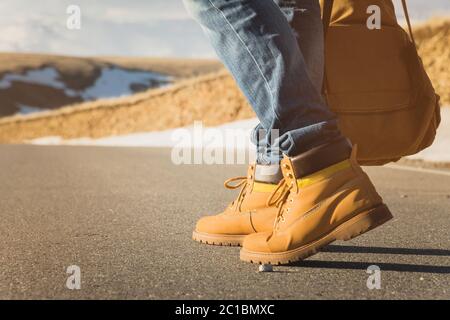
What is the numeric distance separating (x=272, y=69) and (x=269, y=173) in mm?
531

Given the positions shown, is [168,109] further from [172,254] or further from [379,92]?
[379,92]

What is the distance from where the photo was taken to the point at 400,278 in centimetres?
246

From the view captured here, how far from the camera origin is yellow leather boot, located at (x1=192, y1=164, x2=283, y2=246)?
2.90 metres

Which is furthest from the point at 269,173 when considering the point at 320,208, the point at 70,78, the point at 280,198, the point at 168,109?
the point at 70,78

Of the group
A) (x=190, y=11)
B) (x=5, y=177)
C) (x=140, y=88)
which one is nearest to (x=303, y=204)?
(x=190, y=11)

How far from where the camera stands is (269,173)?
2.90 m

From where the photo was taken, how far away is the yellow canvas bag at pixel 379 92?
2.76 meters

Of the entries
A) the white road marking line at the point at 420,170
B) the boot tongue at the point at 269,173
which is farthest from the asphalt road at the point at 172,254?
the white road marking line at the point at 420,170

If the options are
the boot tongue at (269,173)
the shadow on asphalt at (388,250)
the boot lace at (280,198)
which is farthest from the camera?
the shadow on asphalt at (388,250)

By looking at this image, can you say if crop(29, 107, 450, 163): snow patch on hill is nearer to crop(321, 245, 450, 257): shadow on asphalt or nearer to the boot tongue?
crop(321, 245, 450, 257): shadow on asphalt

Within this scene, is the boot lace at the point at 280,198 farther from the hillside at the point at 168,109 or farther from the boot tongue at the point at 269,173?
the hillside at the point at 168,109

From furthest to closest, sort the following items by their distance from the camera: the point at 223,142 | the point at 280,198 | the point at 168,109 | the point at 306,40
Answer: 1. the point at 168,109
2. the point at 223,142
3. the point at 306,40
4. the point at 280,198

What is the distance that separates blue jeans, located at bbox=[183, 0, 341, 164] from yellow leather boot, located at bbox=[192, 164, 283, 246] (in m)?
0.32

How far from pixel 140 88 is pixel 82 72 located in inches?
384
